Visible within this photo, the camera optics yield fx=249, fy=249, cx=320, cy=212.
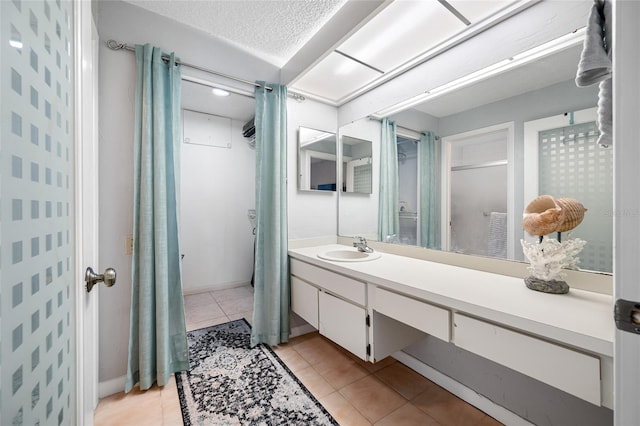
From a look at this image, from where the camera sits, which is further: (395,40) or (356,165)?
(356,165)

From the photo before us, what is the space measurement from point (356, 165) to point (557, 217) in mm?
1543

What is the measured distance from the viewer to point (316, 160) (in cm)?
242

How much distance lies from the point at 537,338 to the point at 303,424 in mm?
1214

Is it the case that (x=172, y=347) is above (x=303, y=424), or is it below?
above

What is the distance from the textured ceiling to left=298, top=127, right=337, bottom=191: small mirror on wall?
73cm

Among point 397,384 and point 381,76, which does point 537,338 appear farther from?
point 381,76

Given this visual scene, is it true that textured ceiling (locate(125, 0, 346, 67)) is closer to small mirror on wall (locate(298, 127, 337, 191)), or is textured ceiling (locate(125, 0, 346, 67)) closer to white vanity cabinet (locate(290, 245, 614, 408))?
small mirror on wall (locate(298, 127, 337, 191))

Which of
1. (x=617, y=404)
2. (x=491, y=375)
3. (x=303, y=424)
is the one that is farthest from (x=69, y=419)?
(x=491, y=375)

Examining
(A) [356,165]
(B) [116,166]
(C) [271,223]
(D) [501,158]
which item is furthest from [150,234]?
(D) [501,158]

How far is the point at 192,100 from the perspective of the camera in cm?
292

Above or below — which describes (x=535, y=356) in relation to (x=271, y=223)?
below

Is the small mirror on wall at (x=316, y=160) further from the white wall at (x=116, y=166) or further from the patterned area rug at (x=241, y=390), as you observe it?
the patterned area rug at (x=241, y=390)

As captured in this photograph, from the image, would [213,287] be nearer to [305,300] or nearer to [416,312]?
[305,300]

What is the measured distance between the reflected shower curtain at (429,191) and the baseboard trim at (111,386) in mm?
2224
